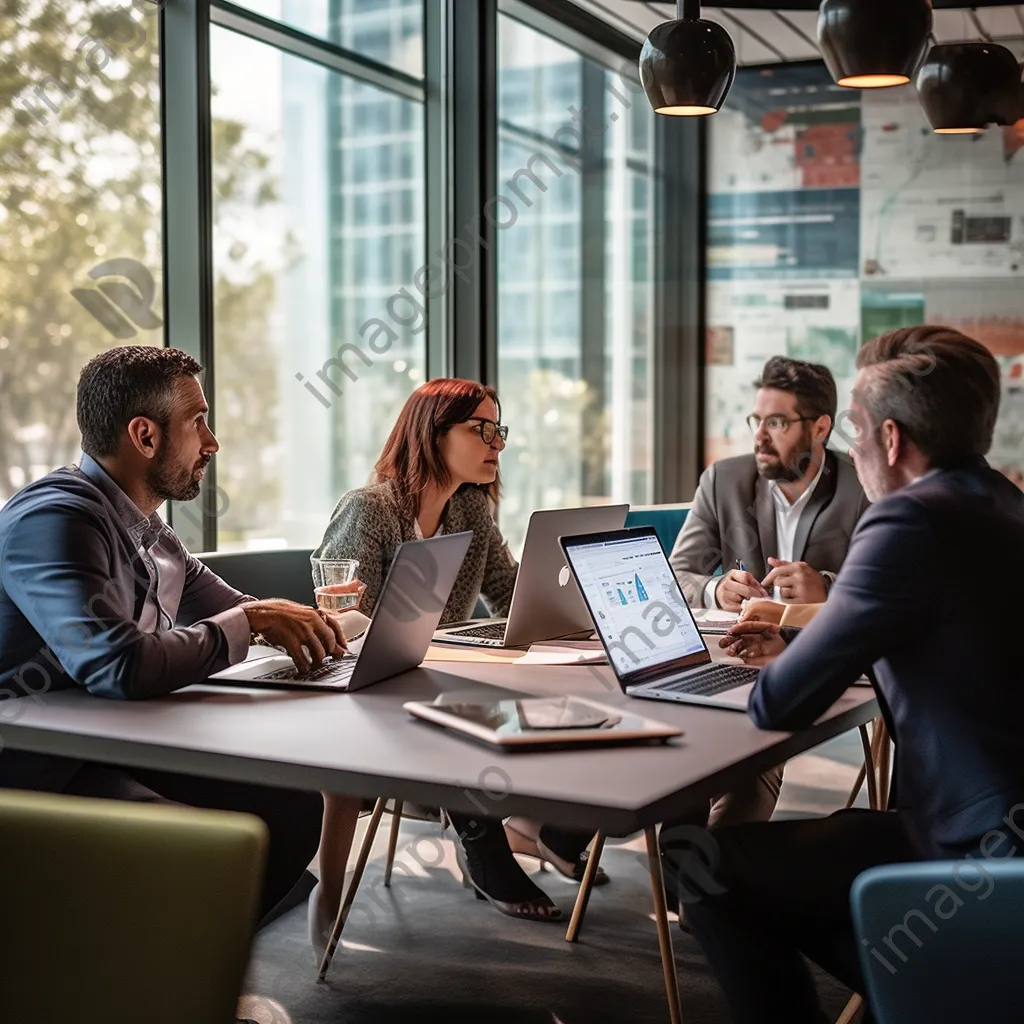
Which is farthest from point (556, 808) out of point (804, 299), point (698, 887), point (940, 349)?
point (804, 299)

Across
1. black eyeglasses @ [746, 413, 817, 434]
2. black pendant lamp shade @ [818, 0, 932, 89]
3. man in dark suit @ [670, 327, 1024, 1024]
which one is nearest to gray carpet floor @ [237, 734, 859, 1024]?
man in dark suit @ [670, 327, 1024, 1024]

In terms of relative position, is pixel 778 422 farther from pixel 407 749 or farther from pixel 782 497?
pixel 407 749

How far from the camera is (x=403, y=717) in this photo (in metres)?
2.15

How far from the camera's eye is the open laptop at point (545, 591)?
2793 millimetres

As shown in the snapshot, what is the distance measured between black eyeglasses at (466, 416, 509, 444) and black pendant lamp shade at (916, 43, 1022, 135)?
4.45 feet

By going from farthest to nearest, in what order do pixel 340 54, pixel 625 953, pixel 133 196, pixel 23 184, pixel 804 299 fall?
pixel 804 299 → pixel 340 54 → pixel 133 196 → pixel 23 184 → pixel 625 953

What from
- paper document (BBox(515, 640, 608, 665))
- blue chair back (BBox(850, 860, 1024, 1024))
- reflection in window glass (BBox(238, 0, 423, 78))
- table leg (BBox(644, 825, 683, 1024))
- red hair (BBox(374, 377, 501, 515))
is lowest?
table leg (BBox(644, 825, 683, 1024))

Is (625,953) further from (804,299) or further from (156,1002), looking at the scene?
(804,299)

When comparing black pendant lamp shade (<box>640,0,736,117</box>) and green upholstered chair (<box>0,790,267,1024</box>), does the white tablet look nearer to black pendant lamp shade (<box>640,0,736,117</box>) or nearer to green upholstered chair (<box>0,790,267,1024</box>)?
green upholstered chair (<box>0,790,267,1024</box>)

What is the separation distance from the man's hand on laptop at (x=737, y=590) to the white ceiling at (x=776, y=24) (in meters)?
3.62

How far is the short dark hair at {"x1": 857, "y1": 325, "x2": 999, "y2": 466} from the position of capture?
6.73ft

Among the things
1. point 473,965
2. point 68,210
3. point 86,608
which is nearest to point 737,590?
point 473,965

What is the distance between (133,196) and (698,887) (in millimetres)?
2958

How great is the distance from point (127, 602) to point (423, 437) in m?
1.24
